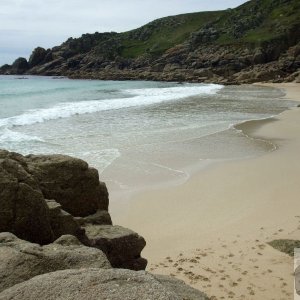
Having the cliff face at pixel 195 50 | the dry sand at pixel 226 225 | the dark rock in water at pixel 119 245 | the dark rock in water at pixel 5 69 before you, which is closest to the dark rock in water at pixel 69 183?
the dark rock in water at pixel 119 245

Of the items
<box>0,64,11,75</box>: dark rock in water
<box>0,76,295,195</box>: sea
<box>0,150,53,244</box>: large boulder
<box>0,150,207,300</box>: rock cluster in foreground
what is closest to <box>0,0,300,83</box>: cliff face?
<box>0,64,11,75</box>: dark rock in water

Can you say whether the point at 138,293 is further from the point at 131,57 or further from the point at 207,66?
the point at 131,57

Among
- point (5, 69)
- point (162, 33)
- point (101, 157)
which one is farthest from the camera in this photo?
point (5, 69)

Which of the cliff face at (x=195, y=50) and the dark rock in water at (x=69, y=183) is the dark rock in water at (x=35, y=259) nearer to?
the dark rock in water at (x=69, y=183)

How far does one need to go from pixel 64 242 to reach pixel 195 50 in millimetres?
101691

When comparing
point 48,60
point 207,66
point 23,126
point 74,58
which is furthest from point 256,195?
point 48,60

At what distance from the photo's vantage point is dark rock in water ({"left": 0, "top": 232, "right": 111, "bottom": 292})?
417cm

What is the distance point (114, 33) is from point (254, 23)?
178ft

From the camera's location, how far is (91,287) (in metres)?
3.47

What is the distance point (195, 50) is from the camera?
103m

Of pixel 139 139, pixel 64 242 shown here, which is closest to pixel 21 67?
pixel 139 139

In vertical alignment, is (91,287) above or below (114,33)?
below

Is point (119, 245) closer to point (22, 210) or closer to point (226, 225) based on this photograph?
point (22, 210)

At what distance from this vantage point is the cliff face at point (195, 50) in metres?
84.2
